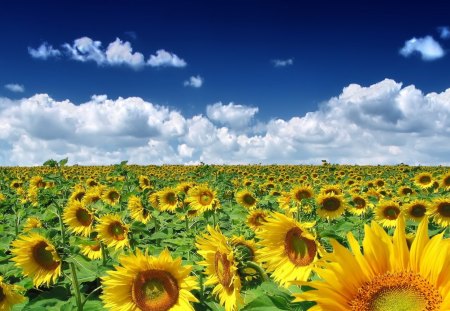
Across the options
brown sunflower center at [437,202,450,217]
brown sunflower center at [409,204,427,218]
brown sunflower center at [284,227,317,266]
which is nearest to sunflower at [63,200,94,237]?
brown sunflower center at [284,227,317,266]

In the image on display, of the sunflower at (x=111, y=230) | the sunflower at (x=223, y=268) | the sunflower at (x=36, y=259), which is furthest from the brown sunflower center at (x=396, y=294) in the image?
the sunflower at (x=111, y=230)

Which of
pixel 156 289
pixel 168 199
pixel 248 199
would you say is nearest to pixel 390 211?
pixel 248 199

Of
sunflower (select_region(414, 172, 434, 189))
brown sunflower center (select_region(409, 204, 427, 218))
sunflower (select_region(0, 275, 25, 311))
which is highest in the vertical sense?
sunflower (select_region(414, 172, 434, 189))

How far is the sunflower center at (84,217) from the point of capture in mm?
7215

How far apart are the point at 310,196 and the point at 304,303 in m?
7.42

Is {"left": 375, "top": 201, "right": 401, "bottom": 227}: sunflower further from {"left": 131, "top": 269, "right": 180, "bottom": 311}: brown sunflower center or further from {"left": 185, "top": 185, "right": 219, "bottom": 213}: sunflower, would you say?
{"left": 131, "top": 269, "right": 180, "bottom": 311}: brown sunflower center

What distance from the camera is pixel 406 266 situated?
7.39 ft

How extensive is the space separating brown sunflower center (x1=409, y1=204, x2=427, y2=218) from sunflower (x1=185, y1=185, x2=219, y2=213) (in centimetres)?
429

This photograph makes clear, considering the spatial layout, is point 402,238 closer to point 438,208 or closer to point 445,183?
point 438,208

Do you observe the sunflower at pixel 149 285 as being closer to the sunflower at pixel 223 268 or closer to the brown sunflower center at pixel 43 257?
the sunflower at pixel 223 268

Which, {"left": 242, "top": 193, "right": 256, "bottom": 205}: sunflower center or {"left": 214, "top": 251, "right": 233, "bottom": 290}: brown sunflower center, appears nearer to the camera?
{"left": 214, "top": 251, "right": 233, "bottom": 290}: brown sunflower center

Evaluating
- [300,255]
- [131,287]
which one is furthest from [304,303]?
[131,287]

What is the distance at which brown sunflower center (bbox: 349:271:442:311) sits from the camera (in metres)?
2.12

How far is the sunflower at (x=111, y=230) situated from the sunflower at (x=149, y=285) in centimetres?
220
